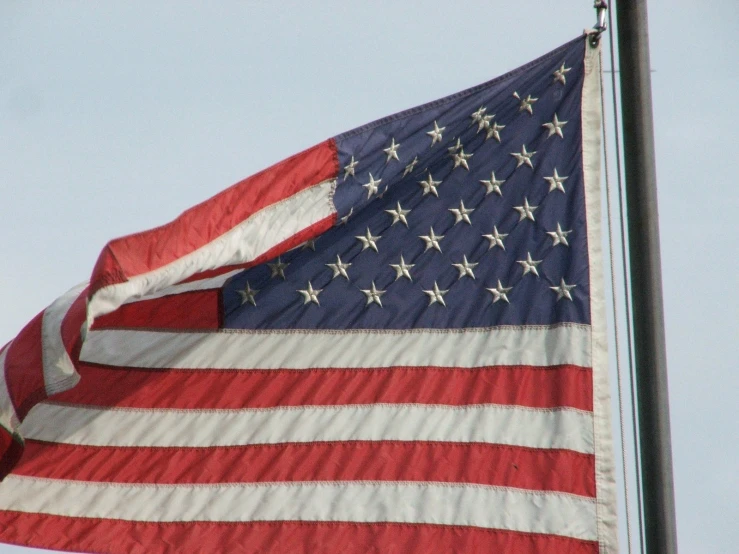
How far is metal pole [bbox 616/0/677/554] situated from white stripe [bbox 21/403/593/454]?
53.4 inches

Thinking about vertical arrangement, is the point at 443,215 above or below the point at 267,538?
above

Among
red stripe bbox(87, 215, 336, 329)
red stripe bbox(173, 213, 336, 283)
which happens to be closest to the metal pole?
red stripe bbox(173, 213, 336, 283)

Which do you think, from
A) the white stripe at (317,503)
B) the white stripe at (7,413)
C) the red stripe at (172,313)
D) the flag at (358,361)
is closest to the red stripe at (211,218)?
the flag at (358,361)

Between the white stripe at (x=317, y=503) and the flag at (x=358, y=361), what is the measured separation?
0.05ft

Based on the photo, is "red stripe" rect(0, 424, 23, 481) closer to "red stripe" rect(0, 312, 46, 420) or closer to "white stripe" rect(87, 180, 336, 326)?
"red stripe" rect(0, 312, 46, 420)

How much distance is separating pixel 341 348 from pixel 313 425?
0.62m

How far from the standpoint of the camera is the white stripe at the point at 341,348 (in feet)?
28.1

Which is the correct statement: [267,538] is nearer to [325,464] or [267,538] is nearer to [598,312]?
[325,464]

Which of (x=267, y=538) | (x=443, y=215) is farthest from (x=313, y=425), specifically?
(x=443, y=215)

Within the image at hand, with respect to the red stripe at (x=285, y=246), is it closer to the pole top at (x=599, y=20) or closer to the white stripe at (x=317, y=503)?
the white stripe at (x=317, y=503)

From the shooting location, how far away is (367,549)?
828 centimetres

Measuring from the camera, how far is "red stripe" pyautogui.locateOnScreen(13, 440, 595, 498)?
8.23 m

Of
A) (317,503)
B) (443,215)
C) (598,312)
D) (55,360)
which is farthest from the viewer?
(443,215)

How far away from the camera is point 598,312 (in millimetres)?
8578
